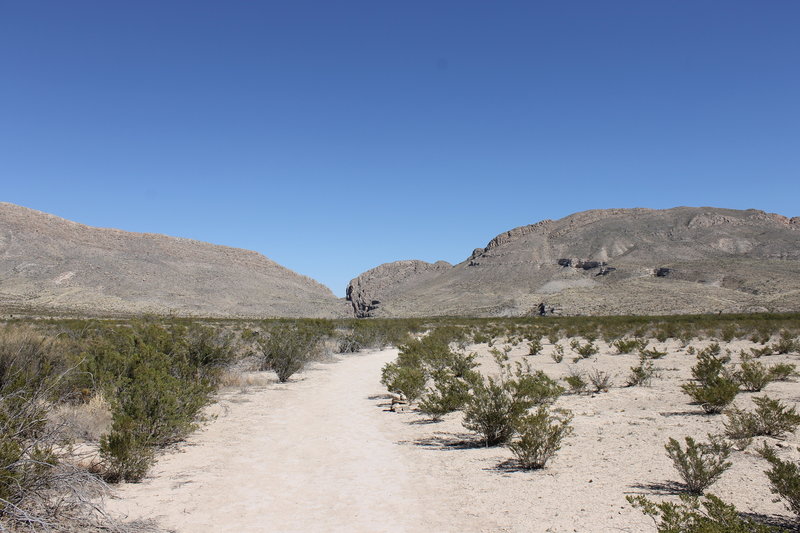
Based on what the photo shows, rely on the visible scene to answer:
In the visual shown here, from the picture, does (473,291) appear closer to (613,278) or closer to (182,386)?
(613,278)

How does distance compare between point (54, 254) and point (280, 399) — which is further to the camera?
point (54, 254)

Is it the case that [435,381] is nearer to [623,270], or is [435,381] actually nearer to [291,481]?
[291,481]

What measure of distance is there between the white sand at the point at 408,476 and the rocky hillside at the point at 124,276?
202ft

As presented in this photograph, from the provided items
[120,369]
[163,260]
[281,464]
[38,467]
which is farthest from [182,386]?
[163,260]

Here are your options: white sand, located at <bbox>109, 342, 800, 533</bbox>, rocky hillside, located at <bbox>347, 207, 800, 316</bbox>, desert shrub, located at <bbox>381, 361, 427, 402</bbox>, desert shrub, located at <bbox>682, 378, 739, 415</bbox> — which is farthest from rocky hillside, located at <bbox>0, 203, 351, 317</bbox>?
desert shrub, located at <bbox>682, 378, 739, 415</bbox>

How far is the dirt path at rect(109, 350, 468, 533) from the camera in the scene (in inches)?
209

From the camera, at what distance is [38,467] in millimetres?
4734

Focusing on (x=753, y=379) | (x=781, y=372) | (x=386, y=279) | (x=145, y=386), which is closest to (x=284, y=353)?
(x=145, y=386)

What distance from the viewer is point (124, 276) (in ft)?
279

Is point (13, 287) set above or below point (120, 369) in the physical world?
above

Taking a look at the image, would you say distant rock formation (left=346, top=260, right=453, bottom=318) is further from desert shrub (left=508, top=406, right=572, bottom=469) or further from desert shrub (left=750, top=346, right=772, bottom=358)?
desert shrub (left=508, top=406, right=572, bottom=469)

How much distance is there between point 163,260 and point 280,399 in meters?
94.7

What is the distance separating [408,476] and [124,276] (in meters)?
90.6

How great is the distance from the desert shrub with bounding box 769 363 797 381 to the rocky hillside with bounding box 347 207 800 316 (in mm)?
49149
